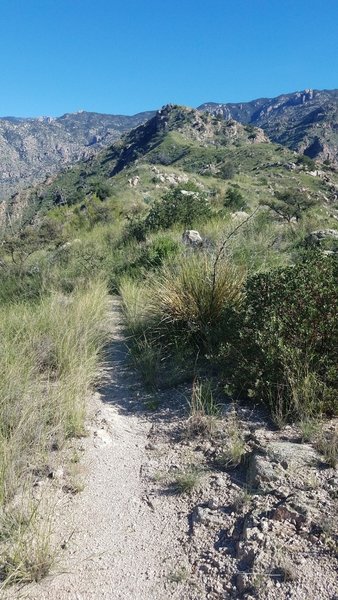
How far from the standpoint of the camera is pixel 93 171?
99.1 m

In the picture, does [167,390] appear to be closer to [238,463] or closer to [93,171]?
[238,463]

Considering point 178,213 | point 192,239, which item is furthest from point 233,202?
point 192,239

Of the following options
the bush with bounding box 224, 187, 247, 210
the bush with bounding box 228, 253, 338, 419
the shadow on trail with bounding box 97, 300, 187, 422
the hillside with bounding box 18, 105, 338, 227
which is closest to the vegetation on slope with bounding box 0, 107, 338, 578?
the bush with bounding box 228, 253, 338, 419

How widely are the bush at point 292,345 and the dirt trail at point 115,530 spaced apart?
1.03 meters

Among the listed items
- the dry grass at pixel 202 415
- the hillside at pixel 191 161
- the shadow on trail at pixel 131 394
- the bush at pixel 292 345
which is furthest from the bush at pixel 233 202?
the hillside at pixel 191 161

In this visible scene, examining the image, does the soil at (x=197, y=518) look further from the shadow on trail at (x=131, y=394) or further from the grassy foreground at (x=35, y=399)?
the shadow on trail at (x=131, y=394)

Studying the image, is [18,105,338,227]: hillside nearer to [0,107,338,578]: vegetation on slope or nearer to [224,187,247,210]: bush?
[224,187,247,210]: bush

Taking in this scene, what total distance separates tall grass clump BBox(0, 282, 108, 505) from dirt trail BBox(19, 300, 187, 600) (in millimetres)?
321

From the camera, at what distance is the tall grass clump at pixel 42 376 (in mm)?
2994

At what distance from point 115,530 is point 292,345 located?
1.86 m

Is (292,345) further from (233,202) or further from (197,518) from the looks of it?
(233,202)

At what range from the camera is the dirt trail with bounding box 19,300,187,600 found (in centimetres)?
228

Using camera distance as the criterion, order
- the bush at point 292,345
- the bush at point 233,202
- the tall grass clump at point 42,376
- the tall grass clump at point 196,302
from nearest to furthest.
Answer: the tall grass clump at point 42,376, the bush at point 292,345, the tall grass clump at point 196,302, the bush at point 233,202

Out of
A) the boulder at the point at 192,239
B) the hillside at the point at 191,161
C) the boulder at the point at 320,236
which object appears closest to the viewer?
the boulder at the point at 192,239
